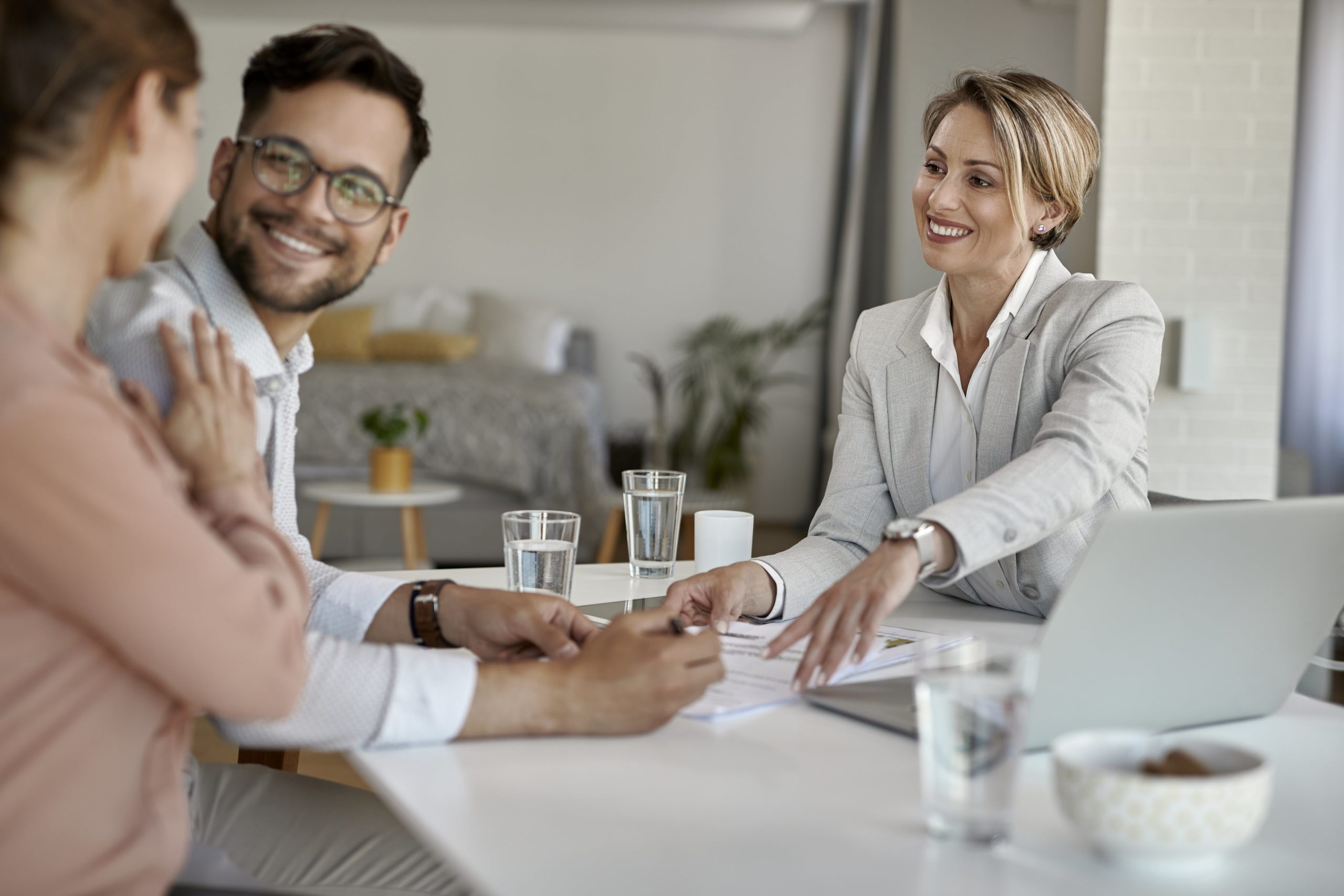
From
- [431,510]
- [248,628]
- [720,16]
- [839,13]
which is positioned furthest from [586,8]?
[248,628]

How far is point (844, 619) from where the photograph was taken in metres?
1.06

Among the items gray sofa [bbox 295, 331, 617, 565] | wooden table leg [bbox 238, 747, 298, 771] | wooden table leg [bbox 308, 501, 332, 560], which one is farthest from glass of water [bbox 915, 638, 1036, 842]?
gray sofa [bbox 295, 331, 617, 565]

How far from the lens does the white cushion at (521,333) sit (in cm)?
655

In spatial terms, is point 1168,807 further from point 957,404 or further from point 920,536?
point 957,404

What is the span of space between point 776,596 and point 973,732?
67cm

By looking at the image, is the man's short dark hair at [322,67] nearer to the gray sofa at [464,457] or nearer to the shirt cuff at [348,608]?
the shirt cuff at [348,608]

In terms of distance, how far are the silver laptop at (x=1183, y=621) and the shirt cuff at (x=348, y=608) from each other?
481 mm

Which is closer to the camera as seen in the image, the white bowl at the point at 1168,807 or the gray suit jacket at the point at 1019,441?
the white bowl at the point at 1168,807

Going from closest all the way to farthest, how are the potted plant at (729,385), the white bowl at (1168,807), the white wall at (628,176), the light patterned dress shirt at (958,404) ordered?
the white bowl at (1168,807) → the light patterned dress shirt at (958,404) → the potted plant at (729,385) → the white wall at (628,176)

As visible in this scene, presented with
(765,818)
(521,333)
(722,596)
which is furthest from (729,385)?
(765,818)

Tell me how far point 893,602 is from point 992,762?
36cm

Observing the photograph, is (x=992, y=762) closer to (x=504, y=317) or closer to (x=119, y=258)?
(x=119, y=258)

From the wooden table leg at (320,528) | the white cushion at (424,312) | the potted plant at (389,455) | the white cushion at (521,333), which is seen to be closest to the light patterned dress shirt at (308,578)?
the potted plant at (389,455)

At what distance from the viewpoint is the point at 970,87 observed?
1.72 m
